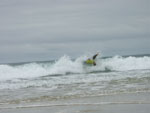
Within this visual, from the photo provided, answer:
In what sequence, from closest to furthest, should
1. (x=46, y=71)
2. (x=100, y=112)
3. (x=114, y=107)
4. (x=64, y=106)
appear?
(x=100, y=112) → (x=114, y=107) → (x=64, y=106) → (x=46, y=71)

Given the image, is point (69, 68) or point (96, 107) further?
point (69, 68)

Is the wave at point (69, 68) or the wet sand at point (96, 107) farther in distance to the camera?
the wave at point (69, 68)

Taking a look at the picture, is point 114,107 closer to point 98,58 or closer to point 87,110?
point 87,110

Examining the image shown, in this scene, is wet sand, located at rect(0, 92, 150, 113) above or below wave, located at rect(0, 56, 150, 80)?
below

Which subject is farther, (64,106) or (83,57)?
(83,57)

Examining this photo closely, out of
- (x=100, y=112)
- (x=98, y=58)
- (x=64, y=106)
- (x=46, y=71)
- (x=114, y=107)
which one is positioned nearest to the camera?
(x=100, y=112)

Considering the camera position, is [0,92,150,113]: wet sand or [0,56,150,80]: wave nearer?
[0,92,150,113]: wet sand

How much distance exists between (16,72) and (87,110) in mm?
27339

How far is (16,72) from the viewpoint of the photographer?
34938 mm

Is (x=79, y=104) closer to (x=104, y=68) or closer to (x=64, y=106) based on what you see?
(x=64, y=106)

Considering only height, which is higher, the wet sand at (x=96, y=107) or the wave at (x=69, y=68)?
the wave at (x=69, y=68)

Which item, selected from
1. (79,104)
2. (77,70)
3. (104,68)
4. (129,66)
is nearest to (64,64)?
(77,70)

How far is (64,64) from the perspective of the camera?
1400 inches

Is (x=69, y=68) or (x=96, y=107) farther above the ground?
(x=69, y=68)
